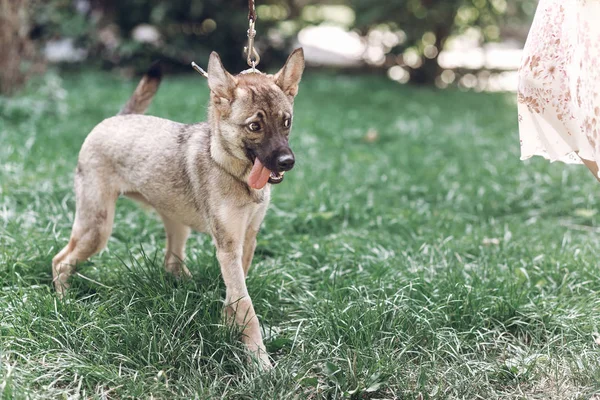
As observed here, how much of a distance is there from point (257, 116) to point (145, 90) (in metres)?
1.29

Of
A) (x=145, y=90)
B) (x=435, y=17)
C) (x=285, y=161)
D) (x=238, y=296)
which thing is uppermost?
(x=435, y=17)

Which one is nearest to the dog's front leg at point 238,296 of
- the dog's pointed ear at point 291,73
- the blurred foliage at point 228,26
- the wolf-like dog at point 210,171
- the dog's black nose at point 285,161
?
the wolf-like dog at point 210,171

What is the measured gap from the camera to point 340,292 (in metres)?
3.97

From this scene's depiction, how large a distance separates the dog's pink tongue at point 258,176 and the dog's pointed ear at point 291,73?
0.46 metres

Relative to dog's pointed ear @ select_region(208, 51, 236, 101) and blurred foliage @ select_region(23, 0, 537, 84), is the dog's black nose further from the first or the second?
blurred foliage @ select_region(23, 0, 537, 84)

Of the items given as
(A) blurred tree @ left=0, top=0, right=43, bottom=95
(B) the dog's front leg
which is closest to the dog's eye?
(B) the dog's front leg

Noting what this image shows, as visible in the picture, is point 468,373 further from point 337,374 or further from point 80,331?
point 80,331

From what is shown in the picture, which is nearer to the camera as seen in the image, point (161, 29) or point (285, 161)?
point (285, 161)

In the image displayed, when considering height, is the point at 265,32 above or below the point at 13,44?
below

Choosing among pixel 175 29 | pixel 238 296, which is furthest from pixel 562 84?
pixel 175 29

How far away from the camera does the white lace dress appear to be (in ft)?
9.89

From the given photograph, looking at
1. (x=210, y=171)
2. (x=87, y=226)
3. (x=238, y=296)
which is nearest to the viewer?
(x=238, y=296)

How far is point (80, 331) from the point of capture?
340 centimetres

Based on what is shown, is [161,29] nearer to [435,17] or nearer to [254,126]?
[435,17]
